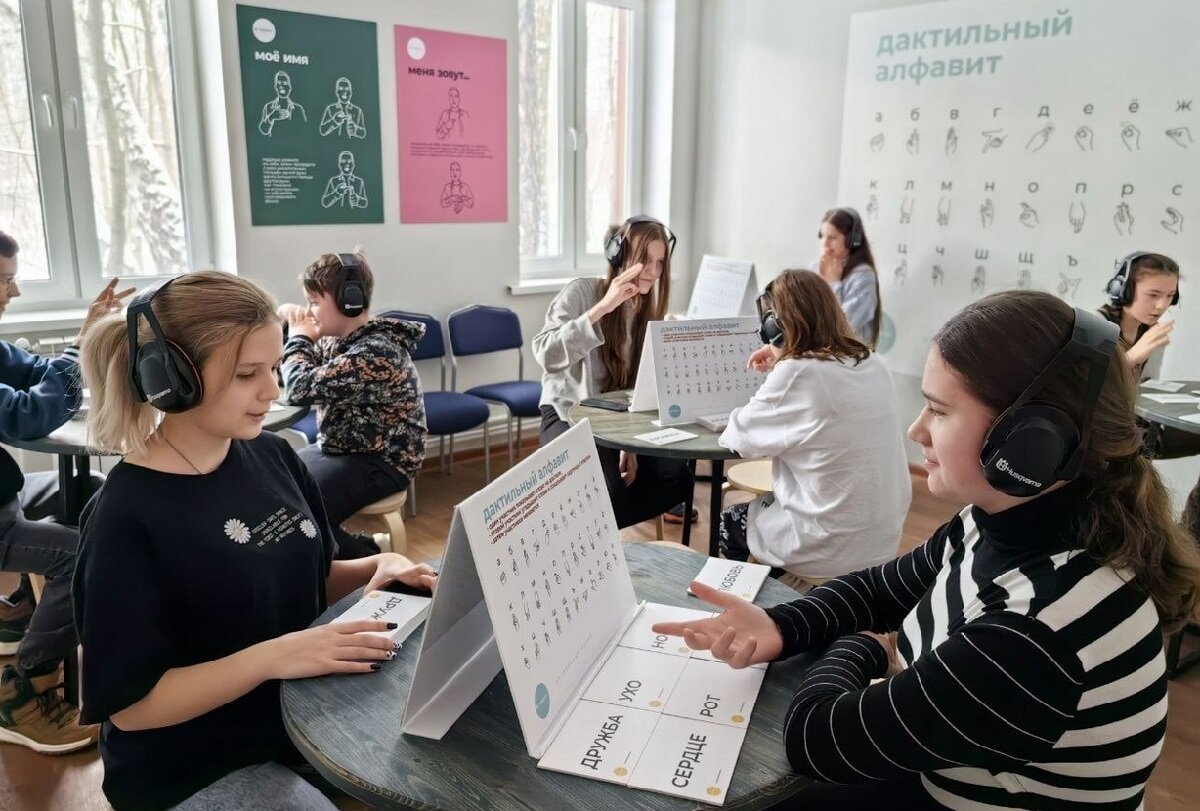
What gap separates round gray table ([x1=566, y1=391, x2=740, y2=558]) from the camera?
8.16 ft

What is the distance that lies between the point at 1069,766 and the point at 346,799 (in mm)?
1126

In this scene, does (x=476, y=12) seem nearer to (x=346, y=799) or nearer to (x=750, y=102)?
(x=750, y=102)

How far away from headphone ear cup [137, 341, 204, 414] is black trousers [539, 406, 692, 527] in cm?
190

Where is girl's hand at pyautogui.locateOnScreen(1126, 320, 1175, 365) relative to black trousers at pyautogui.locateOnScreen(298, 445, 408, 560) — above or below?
above

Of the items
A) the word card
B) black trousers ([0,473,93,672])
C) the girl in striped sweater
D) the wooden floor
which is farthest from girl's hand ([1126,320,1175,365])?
black trousers ([0,473,93,672])

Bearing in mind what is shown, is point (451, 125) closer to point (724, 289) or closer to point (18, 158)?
point (724, 289)

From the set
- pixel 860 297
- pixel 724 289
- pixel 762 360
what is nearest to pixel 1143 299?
pixel 860 297

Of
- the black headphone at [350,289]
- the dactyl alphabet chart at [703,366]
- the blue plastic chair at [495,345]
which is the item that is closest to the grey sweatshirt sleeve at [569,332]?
the dactyl alphabet chart at [703,366]

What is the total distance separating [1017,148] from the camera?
163 inches

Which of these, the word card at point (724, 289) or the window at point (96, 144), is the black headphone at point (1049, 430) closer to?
the word card at point (724, 289)

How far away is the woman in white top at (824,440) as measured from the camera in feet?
7.29

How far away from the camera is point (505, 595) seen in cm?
105

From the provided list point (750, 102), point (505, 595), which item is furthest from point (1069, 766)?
point (750, 102)

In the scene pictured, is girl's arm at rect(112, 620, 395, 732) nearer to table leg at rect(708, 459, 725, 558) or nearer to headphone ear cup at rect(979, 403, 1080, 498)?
headphone ear cup at rect(979, 403, 1080, 498)
